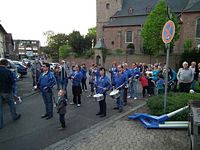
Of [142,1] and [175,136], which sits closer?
[175,136]

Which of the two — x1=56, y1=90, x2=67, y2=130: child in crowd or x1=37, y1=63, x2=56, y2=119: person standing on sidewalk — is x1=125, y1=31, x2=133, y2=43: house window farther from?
x1=56, y1=90, x2=67, y2=130: child in crowd

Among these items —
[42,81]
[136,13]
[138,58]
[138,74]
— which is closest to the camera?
[42,81]

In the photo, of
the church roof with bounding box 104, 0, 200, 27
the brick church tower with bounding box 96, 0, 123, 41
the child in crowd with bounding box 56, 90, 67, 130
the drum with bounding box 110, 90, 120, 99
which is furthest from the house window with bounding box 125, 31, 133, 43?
the child in crowd with bounding box 56, 90, 67, 130

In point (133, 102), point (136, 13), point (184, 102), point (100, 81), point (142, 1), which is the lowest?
point (133, 102)

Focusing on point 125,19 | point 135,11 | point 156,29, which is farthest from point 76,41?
point 156,29

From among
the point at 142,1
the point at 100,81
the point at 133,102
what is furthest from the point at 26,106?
the point at 142,1

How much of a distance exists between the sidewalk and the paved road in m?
0.42

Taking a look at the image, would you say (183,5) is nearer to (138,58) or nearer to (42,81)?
(138,58)

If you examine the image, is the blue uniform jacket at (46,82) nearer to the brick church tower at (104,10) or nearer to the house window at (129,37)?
the house window at (129,37)

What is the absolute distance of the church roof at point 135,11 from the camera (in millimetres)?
50500

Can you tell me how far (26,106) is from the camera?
9.54m

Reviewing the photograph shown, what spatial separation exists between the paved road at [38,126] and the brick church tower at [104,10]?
48394 millimetres

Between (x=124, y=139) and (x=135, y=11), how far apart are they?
5282 centimetres

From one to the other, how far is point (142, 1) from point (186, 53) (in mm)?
28566
